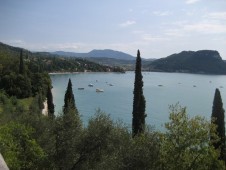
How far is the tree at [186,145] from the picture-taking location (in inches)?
824

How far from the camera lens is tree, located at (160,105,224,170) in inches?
824

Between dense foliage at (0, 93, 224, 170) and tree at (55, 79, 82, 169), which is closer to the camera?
dense foliage at (0, 93, 224, 170)

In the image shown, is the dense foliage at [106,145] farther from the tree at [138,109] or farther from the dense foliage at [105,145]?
the tree at [138,109]

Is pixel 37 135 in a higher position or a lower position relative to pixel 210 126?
lower

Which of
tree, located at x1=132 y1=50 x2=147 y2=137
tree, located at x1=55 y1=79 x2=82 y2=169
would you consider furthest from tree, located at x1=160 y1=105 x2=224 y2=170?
tree, located at x1=132 y1=50 x2=147 y2=137

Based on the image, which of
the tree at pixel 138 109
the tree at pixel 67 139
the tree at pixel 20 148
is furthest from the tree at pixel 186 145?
the tree at pixel 138 109

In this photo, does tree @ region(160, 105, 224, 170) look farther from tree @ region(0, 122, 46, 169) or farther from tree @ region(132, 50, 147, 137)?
tree @ region(132, 50, 147, 137)

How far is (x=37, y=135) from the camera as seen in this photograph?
102ft

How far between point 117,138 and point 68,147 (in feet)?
11.4

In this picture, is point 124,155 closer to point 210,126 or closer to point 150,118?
point 210,126

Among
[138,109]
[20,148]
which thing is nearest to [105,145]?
[20,148]

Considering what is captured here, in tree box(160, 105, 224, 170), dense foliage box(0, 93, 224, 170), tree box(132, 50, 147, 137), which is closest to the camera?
tree box(160, 105, 224, 170)

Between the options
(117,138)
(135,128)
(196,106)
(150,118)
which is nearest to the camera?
(117,138)

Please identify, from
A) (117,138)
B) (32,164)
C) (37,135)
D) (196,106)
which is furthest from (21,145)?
(196,106)
